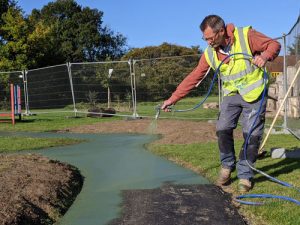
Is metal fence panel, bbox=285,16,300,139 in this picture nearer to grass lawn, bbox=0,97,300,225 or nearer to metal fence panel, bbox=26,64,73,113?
grass lawn, bbox=0,97,300,225

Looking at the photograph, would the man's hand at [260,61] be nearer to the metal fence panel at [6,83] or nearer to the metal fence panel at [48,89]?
the metal fence panel at [48,89]

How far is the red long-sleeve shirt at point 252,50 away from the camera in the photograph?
199 inches

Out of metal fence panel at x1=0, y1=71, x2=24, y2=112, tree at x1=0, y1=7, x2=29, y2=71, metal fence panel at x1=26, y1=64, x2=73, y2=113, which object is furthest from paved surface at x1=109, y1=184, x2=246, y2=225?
tree at x1=0, y1=7, x2=29, y2=71

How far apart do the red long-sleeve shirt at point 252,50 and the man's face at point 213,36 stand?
119 mm

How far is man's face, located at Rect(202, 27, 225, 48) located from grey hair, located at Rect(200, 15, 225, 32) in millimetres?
32

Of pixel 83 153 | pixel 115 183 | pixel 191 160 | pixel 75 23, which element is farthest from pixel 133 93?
pixel 75 23

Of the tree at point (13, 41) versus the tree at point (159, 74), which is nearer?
the tree at point (159, 74)

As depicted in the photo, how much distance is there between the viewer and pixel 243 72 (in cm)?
538

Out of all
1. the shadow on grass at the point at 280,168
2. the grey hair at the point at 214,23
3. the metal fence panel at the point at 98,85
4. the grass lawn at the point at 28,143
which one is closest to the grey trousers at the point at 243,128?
the shadow on grass at the point at 280,168

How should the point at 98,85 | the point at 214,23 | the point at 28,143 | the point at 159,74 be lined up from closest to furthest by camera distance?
the point at 214,23 → the point at 28,143 → the point at 159,74 → the point at 98,85

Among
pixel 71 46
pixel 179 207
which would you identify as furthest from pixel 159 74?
pixel 71 46

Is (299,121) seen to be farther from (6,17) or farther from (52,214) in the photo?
(6,17)

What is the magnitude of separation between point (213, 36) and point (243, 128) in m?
1.11

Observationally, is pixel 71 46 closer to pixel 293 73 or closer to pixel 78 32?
pixel 78 32
